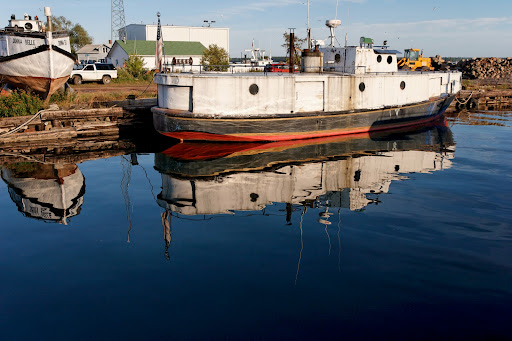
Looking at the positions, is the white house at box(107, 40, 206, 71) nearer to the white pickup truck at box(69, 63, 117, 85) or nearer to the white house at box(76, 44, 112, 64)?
the white house at box(76, 44, 112, 64)

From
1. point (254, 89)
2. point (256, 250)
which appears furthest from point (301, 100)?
point (256, 250)

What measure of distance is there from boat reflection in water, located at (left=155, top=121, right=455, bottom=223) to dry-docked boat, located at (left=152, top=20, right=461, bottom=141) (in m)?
0.78

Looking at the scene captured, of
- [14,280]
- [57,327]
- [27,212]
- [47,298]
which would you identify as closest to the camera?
[57,327]

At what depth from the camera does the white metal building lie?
77625 millimetres

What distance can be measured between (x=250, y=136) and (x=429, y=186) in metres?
8.73

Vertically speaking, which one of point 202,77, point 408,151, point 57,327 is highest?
point 202,77

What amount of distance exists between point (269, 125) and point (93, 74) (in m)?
24.3

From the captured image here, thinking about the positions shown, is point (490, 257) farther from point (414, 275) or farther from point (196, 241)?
point (196, 241)

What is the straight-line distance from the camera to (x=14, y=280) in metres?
7.81

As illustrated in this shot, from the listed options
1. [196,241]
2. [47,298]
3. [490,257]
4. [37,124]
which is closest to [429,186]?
[490,257]

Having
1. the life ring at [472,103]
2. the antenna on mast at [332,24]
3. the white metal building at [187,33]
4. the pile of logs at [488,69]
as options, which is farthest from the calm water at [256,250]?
the white metal building at [187,33]

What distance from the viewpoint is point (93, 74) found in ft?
122

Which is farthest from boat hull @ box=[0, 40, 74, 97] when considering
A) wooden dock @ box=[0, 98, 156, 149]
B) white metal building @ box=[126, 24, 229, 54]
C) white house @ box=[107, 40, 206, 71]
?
white metal building @ box=[126, 24, 229, 54]

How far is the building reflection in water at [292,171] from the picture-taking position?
12.5 meters
